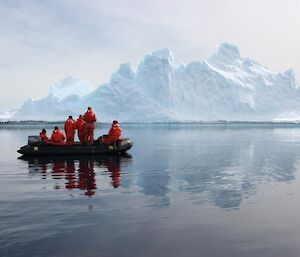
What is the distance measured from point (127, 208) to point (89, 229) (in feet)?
7.24

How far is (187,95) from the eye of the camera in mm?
151250

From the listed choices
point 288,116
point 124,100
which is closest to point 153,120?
point 124,100

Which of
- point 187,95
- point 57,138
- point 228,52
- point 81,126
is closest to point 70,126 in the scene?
point 81,126

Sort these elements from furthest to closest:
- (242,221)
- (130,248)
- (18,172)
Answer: (18,172) → (242,221) → (130,248)

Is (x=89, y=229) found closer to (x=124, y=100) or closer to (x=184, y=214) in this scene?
(x=184, y=214)

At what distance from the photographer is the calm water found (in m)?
8.35

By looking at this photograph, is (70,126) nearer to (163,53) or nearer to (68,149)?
(68,149)

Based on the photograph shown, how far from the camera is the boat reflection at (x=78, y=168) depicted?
51.3 ft

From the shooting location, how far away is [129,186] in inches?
604

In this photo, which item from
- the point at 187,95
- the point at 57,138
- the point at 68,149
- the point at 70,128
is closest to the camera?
the point at 68,149

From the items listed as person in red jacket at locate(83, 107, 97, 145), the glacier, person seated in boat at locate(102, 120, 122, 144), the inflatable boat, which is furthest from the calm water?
the glacier

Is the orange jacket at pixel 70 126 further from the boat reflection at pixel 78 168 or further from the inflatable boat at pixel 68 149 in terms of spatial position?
the boat reflection at pixel 78 168

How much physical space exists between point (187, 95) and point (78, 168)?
13250 centimetres

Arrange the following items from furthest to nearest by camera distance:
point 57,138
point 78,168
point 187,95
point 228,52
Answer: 1. point 228,52
2. point 187,95
3. point 57,138
4. point 78,168
